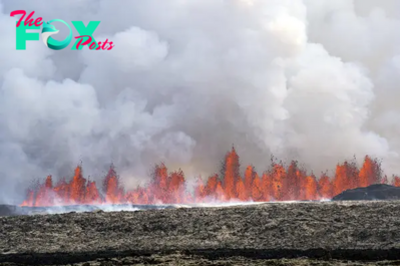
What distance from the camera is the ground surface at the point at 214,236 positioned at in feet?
44.6

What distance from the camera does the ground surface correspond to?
1360 centimetres

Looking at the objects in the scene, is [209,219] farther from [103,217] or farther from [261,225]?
[103,217]

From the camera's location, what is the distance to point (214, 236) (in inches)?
600

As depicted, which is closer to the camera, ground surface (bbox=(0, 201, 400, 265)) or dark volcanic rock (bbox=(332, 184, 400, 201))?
ground surface (bbox=(0, 201, 400, 265))

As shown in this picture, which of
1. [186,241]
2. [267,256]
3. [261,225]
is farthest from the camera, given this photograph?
[261,225]

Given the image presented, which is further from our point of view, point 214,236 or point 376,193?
→ point 376,193

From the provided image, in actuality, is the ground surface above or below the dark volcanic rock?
below

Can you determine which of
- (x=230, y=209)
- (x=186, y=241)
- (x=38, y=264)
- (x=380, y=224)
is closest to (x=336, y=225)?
(x=380, y=224)

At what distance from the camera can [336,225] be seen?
15523 millimetres

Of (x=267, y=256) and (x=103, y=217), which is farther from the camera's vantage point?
(x=103, y=217)

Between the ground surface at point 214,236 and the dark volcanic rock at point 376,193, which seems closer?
the ground surface at point 214,236

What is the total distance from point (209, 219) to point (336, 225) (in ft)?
14.5

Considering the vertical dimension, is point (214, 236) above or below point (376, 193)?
below

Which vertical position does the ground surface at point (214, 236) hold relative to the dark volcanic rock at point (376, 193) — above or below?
below
